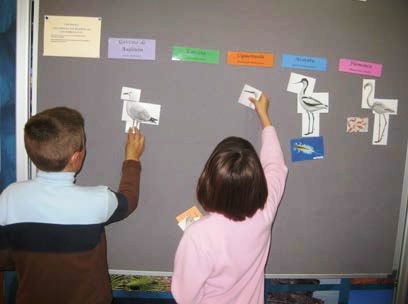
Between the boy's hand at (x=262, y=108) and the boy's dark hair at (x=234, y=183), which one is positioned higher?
the boy's hand at (x=262, y=108)

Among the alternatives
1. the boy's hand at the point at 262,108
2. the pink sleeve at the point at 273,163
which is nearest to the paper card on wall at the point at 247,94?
the boy's hand at the point at 262,108

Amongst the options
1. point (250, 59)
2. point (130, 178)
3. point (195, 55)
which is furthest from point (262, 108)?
point (130, 178)

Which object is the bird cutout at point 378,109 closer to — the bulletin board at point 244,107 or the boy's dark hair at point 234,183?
the bulletin board at point 244,107

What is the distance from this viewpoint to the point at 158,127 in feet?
4.09

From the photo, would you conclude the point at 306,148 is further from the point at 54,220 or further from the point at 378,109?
the point at 54,220

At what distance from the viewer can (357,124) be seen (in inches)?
52.0

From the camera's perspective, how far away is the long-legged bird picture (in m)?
1.27

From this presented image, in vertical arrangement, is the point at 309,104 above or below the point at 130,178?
above

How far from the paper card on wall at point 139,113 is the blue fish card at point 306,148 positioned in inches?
22.1

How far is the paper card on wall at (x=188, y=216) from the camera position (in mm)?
1290

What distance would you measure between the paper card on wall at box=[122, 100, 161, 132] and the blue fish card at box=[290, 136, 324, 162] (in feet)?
1.84

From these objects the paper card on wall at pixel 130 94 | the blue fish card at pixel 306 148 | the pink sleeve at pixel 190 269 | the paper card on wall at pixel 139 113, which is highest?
the paper card on wall at pixel 130 94

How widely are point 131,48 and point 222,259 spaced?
2.75 feet

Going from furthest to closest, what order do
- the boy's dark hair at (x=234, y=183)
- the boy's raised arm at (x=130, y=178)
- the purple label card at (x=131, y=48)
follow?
the purple label card at (x=131, y=48) < the boy's raised arm at (x=130, y=178) < the boy's dark hair at (x=234, y=183)
